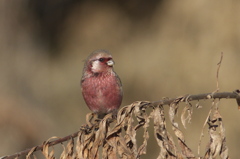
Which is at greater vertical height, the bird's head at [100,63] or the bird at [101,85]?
the bird's head at [100,63]

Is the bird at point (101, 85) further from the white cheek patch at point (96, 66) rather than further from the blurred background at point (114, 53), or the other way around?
the blurred background at point (114, 53)

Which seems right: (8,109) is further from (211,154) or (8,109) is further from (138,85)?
(211,154)

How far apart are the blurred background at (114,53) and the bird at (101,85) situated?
3545mm

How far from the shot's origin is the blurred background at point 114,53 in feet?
28.2

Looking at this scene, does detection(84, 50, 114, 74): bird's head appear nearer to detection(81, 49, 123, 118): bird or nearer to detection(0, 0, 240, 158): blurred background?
detection(81, 49, 123, 118): bird

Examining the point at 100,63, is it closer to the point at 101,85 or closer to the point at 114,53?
the point at 101,85

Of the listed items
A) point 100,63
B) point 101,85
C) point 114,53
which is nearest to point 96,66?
point 100,63

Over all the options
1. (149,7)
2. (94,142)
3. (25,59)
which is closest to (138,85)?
(149,7)

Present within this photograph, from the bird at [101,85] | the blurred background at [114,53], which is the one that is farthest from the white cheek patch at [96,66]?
the blurred background at [114,53]

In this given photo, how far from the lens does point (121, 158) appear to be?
2914 millimetres

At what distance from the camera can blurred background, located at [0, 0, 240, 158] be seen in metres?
8.59

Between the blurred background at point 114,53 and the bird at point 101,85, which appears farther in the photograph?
the blurred background at point 114,53

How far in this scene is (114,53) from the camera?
10.1 meters

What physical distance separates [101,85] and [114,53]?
5076 mm
